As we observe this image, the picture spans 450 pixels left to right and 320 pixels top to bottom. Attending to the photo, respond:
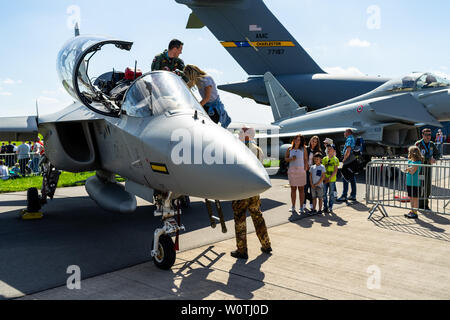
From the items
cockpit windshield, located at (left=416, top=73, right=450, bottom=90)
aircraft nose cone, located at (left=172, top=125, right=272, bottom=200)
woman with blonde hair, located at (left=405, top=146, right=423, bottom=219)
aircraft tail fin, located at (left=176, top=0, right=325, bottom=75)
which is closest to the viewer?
aircraft nose cone, located at (left=172, top=125, right=272, bottom=200)

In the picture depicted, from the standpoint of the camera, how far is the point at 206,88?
5992 millimetres

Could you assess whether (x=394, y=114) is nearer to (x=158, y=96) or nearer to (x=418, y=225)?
(x=418, y=225)

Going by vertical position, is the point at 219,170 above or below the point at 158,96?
below

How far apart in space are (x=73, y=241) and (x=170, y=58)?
3225 millimetres

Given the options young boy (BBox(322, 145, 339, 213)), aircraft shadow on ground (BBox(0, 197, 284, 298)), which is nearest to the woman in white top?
young boy (BBox(322, 145, 339, 213))

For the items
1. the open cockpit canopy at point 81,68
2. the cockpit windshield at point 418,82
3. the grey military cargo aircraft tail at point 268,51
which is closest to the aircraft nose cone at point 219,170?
the open cockpit canopy at point 81,68

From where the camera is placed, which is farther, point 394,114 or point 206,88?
point 394,114

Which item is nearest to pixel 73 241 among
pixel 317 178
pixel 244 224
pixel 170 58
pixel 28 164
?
pixel 244 224

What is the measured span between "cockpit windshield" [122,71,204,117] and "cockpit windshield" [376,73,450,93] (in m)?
11.0

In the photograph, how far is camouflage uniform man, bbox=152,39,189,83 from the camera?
6.16 meters

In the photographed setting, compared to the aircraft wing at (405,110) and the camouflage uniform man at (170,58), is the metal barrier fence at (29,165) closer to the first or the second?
the camouflage uniform man at (170,58)

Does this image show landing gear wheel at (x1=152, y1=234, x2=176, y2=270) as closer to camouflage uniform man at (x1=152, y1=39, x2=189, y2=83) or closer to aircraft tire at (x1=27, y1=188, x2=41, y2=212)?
camouflage uniform man at (x1=152, y1=39, x2=189, y2=83)
